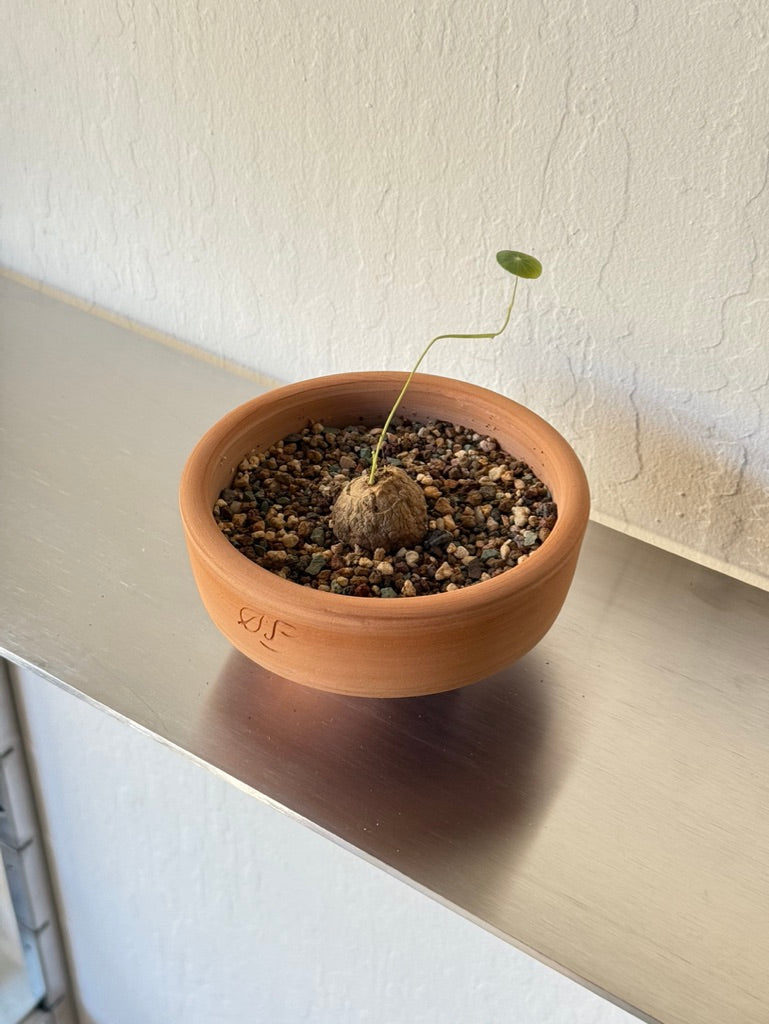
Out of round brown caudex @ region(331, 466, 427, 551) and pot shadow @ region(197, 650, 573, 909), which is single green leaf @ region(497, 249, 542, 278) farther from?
pot shadow @ region(197, 650, 573, 909)

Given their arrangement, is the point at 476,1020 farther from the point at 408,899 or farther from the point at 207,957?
the point at 207,957

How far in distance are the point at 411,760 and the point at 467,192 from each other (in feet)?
1.25

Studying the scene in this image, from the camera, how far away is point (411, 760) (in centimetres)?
61

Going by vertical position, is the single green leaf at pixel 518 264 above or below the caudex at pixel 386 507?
Answer: above

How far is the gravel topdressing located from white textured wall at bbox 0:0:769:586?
0.37 feet

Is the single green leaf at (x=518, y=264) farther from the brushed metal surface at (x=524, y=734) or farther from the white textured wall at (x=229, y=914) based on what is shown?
the white textured wall at (x=229, y=914)

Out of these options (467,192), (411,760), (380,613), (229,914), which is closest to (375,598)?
(380,613)

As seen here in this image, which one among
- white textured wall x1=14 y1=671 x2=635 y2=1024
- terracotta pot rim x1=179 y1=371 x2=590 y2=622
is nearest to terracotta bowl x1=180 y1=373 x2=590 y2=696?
terracotta pot rim x1=179 y1=371 x2=590 y2=622

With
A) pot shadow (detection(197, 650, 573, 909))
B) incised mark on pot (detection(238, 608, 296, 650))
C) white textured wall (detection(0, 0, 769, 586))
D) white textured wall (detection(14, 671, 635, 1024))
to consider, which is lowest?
white textured wall (detection(14, 671, 635, 1024))

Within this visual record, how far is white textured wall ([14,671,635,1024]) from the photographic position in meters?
0.83

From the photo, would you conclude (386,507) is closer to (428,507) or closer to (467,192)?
(428,507)

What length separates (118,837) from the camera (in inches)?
41.6

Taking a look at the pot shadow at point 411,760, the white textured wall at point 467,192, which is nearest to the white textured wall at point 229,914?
the pot shadow at point 411,760

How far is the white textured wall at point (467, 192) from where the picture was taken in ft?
2.02
